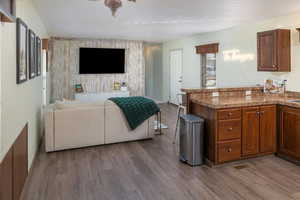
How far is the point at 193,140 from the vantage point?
3.41 m

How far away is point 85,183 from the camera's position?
9.64 feet

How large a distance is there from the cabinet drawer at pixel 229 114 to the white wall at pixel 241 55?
63.8 inches

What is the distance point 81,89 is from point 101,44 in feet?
5.49

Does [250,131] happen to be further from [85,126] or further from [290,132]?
[85,126]

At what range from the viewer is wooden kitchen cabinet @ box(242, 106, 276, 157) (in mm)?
3504

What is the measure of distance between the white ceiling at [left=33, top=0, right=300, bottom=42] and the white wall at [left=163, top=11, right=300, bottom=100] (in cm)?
24

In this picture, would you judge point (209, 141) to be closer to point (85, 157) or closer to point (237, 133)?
point (237, 133)

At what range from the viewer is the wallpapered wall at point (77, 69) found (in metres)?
7.79

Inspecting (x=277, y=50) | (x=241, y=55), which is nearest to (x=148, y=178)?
(x=277, y=50)

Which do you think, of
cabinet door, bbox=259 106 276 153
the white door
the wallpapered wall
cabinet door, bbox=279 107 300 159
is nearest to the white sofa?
cabinet door, bbox=259 106 276 153

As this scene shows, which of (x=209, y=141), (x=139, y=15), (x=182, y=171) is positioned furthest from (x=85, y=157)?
(x=139, y=15)

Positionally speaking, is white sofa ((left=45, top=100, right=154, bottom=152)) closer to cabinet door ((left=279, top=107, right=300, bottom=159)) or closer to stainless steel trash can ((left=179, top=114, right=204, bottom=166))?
stainless steel trash can ((left=179, top=114, right=204, bottom=166))

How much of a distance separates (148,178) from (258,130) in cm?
181

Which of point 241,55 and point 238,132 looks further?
point 241,55
